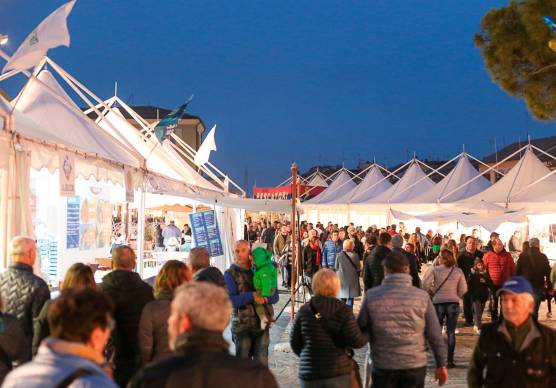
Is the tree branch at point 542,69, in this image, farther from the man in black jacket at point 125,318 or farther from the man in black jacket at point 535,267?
the man in black jacket at point 125,318

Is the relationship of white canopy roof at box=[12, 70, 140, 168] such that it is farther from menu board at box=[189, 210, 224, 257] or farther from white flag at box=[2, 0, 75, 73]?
menu board at box=[189, 210, 224, 257]

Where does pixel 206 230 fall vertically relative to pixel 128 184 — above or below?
below

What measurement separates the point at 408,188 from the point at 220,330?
33.2m

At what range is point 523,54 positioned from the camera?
17828 mm

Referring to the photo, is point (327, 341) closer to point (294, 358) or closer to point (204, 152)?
point (294, 358)

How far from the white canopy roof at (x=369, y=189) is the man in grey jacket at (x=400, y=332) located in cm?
3168

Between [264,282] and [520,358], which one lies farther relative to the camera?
[264,282]

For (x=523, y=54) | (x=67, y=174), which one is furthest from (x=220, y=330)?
(x=523, y=54)

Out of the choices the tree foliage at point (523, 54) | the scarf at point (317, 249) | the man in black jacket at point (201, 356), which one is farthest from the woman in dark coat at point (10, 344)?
the tree foliage at point (523, 54)

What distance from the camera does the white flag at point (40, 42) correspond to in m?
8.31

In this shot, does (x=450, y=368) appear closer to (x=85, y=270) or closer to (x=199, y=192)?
(x=85, y=270)

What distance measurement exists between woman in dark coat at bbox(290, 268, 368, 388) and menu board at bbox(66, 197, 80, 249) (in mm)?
6738

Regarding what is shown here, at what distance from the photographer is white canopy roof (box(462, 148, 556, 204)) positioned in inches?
982

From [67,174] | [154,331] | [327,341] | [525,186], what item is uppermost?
[525,186]
